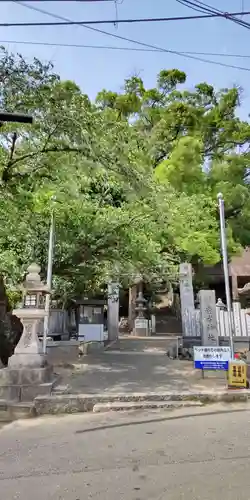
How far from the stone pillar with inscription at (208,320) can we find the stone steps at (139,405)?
591cm

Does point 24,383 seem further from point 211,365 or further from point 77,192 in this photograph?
point 77,192

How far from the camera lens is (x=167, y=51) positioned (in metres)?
6.21

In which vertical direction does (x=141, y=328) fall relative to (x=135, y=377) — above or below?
above

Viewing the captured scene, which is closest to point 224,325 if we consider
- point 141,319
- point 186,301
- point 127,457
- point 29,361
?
point 186,301

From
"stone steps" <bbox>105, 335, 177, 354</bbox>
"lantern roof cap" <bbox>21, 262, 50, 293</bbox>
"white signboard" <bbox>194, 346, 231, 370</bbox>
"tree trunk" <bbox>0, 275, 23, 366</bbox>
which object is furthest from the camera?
"stone steps" <bbox>105, 335, 177, 354</bbox>

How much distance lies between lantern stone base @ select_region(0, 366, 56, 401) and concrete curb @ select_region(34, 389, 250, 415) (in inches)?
11.0

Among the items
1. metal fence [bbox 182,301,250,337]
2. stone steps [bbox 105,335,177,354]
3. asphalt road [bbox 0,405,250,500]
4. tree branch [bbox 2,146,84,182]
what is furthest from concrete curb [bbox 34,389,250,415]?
stone steps [bbox 105,335,177,354]

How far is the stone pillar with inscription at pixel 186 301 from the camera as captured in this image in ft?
45.2

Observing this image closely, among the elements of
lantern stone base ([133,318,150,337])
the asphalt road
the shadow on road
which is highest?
lantern stone base ([133,318,150,337])

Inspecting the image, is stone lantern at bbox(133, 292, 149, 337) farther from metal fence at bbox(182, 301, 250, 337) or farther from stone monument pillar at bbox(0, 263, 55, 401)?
stone monument pillar at bbox(0, 263, 55, 401)

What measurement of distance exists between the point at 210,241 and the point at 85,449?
1570 cm

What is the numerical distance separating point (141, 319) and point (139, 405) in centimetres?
1995

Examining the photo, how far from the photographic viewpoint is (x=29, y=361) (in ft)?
23.7

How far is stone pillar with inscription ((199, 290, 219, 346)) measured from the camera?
40.9 ft
